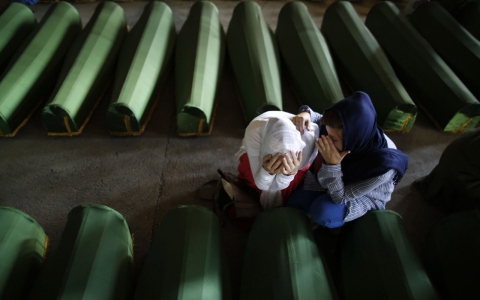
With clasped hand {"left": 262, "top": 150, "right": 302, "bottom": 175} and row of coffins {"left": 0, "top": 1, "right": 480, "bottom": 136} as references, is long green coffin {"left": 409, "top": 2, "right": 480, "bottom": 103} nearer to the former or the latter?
row of coffins {"left": 0, "top": 1, "right": 480, "bottom": 136}

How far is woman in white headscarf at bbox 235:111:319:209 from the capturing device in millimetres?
1427

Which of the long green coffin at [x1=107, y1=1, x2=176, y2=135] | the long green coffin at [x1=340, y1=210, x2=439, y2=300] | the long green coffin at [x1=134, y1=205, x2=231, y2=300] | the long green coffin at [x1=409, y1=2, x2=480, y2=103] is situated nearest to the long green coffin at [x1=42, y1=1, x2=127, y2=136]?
the long green coffin at [x1=107, y1=1, x2=176, y2=135]

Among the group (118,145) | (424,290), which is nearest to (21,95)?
(118,145)

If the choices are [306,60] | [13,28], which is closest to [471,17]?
[306,60]

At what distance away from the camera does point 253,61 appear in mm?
2594

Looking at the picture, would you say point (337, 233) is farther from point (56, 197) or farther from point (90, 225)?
point (56, 197)

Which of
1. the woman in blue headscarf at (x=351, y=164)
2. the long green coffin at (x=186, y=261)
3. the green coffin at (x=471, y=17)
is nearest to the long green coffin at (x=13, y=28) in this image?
the long green coffin at (x=186, y=261)

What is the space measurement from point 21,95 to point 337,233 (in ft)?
7.36

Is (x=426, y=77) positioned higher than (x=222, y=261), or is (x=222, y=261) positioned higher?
(x=426, y=77)

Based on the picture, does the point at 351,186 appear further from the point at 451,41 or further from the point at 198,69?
the point at 451,41

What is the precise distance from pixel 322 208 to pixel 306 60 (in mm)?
1440

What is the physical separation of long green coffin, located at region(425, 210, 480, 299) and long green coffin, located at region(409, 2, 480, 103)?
159cm

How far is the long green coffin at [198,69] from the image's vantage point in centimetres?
228

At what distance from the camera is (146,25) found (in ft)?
9.20
